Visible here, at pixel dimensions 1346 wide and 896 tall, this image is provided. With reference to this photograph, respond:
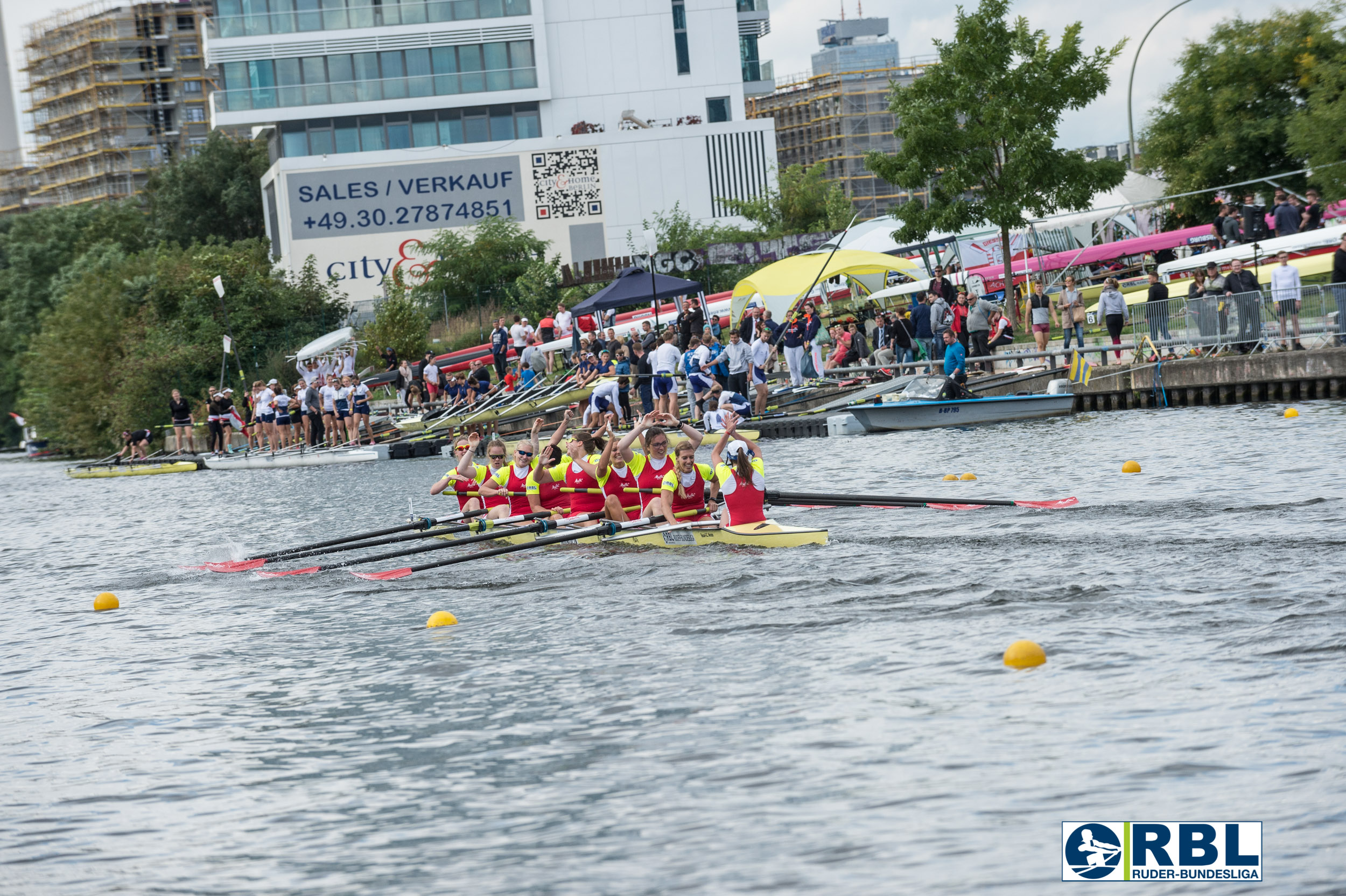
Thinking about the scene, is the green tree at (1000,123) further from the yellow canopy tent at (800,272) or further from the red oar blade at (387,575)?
the red oar blade at (387,575)

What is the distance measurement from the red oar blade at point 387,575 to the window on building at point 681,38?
57.5m

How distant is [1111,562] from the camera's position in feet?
43.2

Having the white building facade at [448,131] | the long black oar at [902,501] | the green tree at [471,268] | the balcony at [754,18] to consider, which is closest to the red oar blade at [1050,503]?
the long black oar at [902,501]

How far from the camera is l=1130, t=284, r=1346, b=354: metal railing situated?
89.0ft

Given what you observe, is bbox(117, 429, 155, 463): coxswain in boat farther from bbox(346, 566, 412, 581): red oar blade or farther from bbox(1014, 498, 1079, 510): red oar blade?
bbox(1014, 498, 1079, 510): red oar blade

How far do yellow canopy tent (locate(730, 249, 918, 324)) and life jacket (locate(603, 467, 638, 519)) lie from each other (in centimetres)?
1829

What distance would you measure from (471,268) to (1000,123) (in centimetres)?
2979

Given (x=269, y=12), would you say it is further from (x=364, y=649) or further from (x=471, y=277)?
(x=364, y=649)

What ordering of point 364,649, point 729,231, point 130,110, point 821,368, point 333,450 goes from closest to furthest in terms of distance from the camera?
point 364,649 → point 821,368 → point 333,450 → point 729,231 → point 130,110

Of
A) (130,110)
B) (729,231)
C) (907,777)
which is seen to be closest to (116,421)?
(729,231)

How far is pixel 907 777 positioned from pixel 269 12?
66.0 m

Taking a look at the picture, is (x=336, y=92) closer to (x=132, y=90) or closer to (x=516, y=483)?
(x=516, y=483)

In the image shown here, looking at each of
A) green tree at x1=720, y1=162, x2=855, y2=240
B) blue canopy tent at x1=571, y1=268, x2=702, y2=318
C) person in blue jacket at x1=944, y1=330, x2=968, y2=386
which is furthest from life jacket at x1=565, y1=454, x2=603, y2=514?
green tree at x1=720, y1=162, x2=855, y2=240

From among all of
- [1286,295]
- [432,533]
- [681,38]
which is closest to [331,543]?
[432,533]
